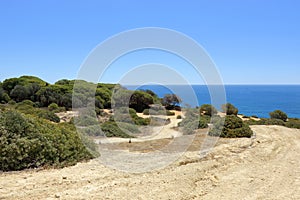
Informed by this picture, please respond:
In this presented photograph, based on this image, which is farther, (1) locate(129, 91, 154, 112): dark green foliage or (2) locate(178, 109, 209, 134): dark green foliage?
(1) locate(129, 91, 154, 112): dark green foliage

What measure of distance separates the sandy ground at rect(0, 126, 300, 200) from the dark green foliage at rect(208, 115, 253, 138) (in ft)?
12.9

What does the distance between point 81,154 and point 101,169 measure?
4.41 feet

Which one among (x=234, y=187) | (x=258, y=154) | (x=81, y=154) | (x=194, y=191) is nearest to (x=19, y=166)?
(x=81, y=154)

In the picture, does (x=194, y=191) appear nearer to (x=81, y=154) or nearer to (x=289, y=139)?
(x=81, y=154)

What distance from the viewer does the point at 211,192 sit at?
584cm

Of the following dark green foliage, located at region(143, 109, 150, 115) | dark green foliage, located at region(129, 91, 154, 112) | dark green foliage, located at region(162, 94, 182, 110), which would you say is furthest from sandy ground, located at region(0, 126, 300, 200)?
dark green foliage, located at region(162, 94, 182, 110)

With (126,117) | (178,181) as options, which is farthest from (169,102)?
(178,181)

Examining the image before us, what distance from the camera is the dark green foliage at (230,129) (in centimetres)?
1303

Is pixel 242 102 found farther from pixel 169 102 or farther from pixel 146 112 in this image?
pixel 146 112

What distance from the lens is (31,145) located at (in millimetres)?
7434

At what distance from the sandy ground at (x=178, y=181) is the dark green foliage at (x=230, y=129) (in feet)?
12.9

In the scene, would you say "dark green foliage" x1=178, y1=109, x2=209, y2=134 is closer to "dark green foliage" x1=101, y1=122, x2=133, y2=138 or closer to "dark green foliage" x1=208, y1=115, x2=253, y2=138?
"dark green foliage" x1=208, y1=115, x2=253, y2=138

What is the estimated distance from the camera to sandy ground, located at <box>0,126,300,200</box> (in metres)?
5.61

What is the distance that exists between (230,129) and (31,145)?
9.30 m
